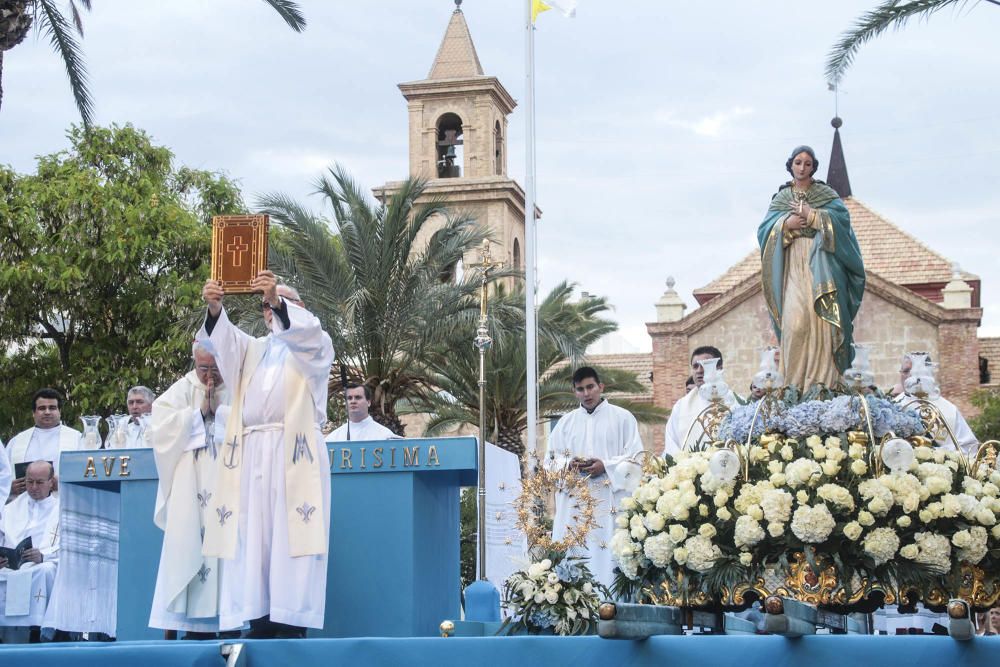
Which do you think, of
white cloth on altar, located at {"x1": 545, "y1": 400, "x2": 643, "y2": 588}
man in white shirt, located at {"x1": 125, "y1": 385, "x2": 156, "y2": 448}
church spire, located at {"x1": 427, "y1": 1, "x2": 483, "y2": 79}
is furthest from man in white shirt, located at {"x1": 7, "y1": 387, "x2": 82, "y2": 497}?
church spire, located at {"x1": 427, "y1": 1, "x2": 483, "y2": 79}

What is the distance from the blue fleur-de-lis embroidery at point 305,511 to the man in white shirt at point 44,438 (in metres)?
5.15

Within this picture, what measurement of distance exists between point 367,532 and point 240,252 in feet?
6.87

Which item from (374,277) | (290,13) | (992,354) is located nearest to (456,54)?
(992,354)

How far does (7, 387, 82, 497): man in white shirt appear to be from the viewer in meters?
13.3

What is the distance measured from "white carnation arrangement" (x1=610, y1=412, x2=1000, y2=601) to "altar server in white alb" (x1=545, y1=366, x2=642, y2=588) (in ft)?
15.0

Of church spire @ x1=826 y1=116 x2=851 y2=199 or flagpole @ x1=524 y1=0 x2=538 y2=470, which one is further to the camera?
church spire @ x1=826 y1=116 x2=851 y2=199

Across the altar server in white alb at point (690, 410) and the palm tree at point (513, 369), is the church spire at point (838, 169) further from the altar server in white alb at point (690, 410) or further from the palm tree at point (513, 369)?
the altar server in white alb at point (690, 410)

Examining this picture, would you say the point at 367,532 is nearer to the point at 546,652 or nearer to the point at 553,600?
the point at 553,600

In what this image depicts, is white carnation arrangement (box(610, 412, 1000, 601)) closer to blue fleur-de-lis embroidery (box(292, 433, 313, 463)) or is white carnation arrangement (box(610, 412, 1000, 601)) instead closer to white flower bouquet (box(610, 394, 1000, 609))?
white flower bouquet (box(610, 394, 1000, 609))

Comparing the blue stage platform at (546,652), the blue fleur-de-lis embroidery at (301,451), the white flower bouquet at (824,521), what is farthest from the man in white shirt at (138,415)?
the white flower bouquet at (824,521)

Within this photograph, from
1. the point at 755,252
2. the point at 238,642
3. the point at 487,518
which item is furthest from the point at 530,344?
the point at 755,252

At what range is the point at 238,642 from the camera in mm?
6004

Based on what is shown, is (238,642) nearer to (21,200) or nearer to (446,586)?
(446,586)

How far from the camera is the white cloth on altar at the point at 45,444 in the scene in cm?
1350
